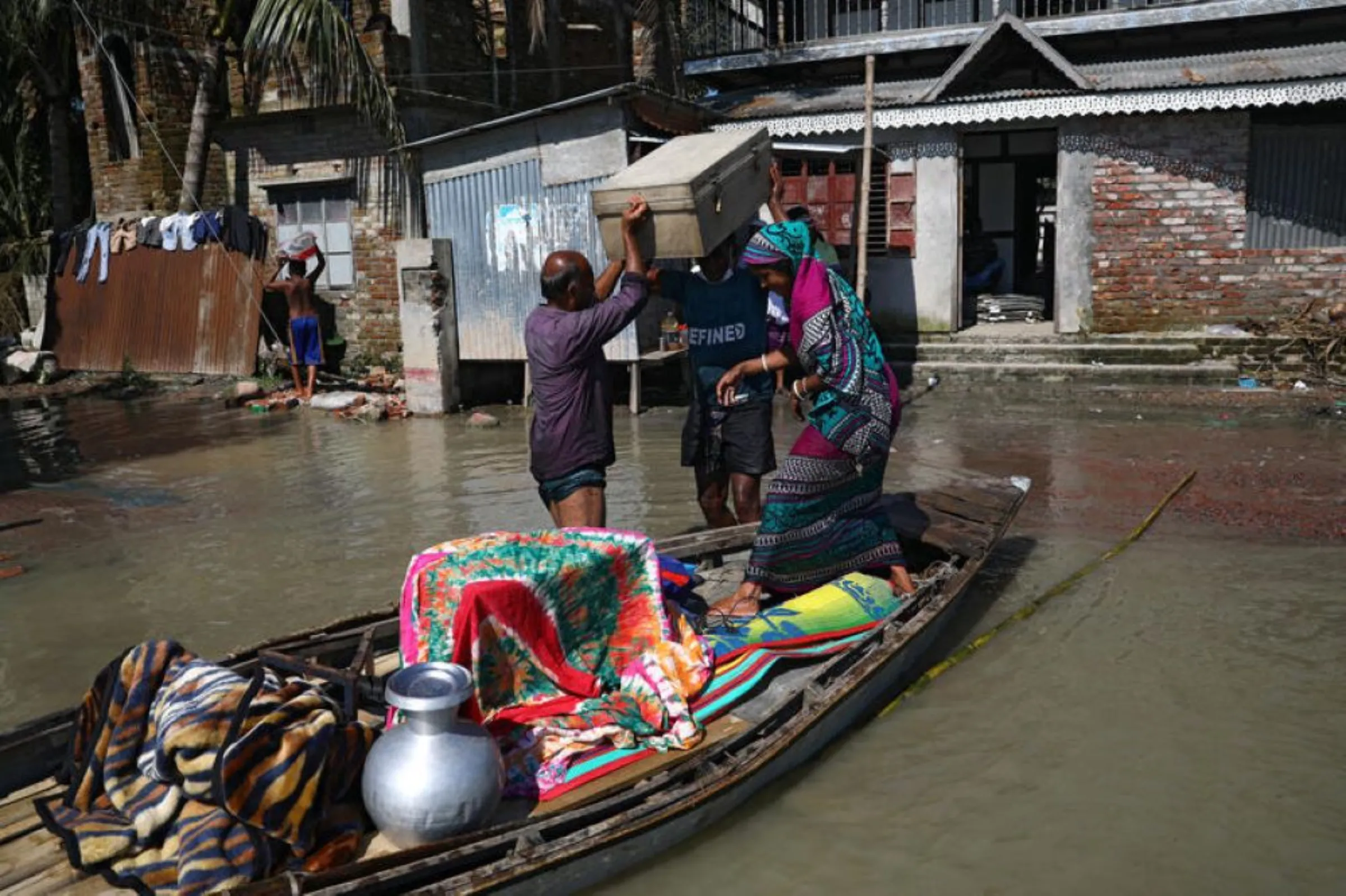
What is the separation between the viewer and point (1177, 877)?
3.50m

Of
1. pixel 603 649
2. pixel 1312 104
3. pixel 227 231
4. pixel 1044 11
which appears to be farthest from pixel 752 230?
pixel 1044 11

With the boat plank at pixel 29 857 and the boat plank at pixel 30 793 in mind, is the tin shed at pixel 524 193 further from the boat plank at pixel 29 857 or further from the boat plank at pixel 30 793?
the boat plank at pixel 29 857

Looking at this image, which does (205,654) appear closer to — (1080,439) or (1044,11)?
(1080,439)

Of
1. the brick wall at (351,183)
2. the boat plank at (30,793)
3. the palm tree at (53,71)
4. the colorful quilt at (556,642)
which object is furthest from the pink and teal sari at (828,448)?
the palm tree at (53,71)

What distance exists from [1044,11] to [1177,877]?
15.1 meters

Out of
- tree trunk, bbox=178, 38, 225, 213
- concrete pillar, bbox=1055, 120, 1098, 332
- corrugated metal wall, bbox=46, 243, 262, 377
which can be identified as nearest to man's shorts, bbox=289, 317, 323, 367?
corrugated metal wall, bbox=46, 243, 262, 377

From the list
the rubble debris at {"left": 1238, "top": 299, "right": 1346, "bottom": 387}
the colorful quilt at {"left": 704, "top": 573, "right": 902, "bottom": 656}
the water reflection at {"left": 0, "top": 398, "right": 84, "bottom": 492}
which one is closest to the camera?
the colorful quilt at {"left": 704, "top": 573, "right": 902, "bottom": 656}

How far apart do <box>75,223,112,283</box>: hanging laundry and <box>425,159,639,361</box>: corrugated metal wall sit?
20.4 ft

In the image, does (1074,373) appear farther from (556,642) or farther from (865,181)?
(556,642)

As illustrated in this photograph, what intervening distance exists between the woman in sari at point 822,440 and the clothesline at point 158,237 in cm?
1153

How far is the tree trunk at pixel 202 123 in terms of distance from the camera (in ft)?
49.0

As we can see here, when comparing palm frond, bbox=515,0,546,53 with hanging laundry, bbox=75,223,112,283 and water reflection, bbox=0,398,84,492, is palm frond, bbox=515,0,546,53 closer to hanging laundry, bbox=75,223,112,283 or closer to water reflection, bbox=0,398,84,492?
hanging laundry, bbox=75,223,112,283

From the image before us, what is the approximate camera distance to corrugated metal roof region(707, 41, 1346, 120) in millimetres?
12406

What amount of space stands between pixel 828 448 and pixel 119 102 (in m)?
16.5
